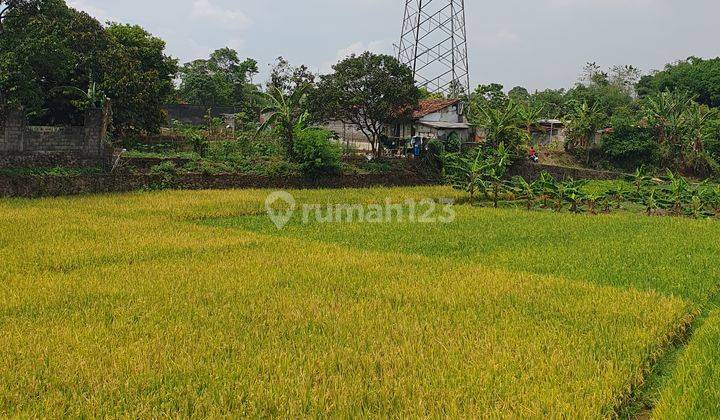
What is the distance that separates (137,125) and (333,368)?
18.7 metres

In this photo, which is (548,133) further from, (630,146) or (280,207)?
(280,207)

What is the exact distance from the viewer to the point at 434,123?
Result: 25.8 m

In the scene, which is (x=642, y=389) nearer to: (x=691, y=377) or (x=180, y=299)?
(x=691, y=377)

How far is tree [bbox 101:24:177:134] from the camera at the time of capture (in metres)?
17.3

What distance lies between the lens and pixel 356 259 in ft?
25.4

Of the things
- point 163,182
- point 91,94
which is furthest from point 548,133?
point 91,94

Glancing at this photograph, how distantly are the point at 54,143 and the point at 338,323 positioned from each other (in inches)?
533

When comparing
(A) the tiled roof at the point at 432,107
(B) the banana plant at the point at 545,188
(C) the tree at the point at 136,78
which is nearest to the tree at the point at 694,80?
(A) the tiled roof at the point at 432,107

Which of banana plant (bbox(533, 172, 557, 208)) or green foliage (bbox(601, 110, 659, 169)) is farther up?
green foliage (bbox(601, 110, 659, 169))

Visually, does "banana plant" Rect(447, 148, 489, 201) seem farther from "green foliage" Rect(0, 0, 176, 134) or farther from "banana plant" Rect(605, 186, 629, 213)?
"green foliage" Rect(0, 0, 176, 134)

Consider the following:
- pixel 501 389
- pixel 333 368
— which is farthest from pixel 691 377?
pixel 333 368

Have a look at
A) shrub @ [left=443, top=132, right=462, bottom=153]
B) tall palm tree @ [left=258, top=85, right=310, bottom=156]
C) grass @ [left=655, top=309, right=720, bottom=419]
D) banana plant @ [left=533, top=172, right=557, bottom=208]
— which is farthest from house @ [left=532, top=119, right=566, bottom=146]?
grass @ [left=655, top=309, right=720, bottom=419]

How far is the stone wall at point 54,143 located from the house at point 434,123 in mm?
12860

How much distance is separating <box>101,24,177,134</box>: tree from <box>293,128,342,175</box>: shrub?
5399 millimetres
